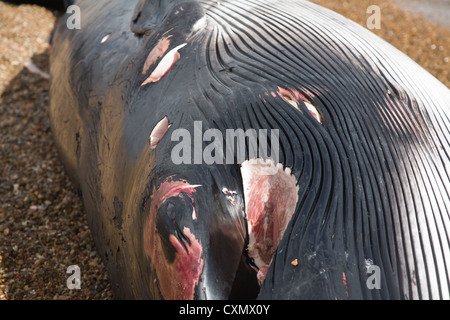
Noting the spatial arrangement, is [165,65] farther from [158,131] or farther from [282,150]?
[282,150]

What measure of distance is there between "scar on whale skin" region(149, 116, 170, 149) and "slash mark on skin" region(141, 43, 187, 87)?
274 millimetres

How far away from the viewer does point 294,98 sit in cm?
192

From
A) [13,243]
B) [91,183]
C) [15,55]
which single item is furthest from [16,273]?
[15,55]

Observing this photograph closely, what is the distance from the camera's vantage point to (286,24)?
2.31 m

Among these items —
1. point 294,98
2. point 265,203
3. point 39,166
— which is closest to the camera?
point 265,203

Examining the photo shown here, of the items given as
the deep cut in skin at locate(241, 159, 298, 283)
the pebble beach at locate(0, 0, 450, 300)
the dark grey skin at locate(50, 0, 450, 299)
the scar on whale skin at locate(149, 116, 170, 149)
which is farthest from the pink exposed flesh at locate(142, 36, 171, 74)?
the pebble beach at locate(0, 0, 450, 300)

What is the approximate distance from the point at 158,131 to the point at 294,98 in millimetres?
561

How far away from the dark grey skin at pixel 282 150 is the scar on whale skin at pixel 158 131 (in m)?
0.05

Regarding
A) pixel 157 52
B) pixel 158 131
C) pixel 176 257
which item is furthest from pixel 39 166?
pixel 176 257

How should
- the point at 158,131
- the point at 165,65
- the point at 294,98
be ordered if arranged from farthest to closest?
the point at 165,65 → the point at 158,131 → the point at 294,98

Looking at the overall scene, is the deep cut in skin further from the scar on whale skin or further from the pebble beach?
the pebble beach

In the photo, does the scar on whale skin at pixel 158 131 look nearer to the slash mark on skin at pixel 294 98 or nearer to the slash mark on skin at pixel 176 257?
the slash mark on skin at pixel 176 257

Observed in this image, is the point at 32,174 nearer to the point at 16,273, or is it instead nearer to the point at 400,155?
the point at 16,273
